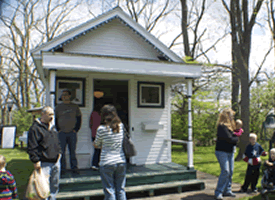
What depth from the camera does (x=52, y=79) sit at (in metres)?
5.62

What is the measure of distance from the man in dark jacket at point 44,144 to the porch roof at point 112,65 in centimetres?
196

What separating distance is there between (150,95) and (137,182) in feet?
9.65

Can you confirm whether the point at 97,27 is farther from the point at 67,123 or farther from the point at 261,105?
the point at 261,105

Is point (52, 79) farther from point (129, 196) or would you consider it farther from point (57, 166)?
point (129, 196)

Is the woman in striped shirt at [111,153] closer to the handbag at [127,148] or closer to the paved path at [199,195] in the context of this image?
the handbag at [127,148]

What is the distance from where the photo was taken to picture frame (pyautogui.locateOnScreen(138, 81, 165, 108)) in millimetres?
7945

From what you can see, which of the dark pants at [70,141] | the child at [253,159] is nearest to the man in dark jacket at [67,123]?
the dark pants at [70,141]

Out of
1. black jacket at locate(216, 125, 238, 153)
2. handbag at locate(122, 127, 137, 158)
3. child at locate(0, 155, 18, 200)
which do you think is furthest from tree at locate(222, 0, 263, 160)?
child at locate(0, 155, 18, 200)

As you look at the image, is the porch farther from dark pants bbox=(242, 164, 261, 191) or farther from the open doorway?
the open doorway

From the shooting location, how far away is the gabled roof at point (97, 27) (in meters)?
6.50

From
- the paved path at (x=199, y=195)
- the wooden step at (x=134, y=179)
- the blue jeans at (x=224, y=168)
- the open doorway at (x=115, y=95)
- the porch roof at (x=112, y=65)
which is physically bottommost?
the paved path at (x=199, y=195)

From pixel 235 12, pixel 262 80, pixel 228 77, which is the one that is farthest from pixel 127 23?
pixel 262 80

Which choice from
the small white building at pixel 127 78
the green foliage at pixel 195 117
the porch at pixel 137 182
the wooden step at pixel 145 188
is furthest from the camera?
the green foliage at pixel 195 117

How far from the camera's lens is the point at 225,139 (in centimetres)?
517
